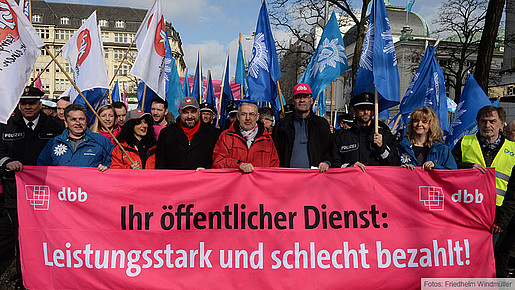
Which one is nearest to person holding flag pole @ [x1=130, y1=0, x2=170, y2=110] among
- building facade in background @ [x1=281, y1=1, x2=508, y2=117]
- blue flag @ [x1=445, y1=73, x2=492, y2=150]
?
blue flag @ [x1=445, y1=73, x2=492, y2=150]

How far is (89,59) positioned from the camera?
5180 millimetres

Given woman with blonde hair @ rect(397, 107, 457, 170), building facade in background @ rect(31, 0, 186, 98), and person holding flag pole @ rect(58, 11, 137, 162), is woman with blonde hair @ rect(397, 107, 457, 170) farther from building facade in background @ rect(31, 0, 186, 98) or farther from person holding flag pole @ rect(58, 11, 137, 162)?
building facade in background @ rect(31, 0, 186, 98)

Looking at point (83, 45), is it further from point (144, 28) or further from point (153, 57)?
point (153, 57)

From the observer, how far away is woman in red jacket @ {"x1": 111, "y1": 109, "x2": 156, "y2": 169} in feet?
15.4

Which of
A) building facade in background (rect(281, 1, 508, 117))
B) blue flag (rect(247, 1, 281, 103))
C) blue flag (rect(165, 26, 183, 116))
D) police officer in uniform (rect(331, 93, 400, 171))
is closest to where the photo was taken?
police officer in uniform (rect(331, 93, 400, 171))

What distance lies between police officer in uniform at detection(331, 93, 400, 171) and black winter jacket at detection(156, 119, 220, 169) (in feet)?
4.83

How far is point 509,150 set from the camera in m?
4.56

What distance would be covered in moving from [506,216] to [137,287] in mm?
3673

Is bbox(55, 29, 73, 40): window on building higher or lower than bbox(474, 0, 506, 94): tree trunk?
higher

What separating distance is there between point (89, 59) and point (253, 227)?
295 cm

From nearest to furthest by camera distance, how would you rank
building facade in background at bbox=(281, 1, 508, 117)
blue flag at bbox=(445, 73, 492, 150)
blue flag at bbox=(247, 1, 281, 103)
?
blue flag at bbox=(247, 1, 281, 103) < blue flag at bbox=(445, 73, 492, 150) < building facade in background at bbox=(281, 1, 508, 117)

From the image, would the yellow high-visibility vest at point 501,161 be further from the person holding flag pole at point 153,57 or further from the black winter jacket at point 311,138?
the person holding flag pole at point 153,57

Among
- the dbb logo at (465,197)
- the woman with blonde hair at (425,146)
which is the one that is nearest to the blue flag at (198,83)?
the woman with blonde hair at (425,146)

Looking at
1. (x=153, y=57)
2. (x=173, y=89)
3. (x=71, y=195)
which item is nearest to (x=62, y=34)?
(x=173, y=89)
